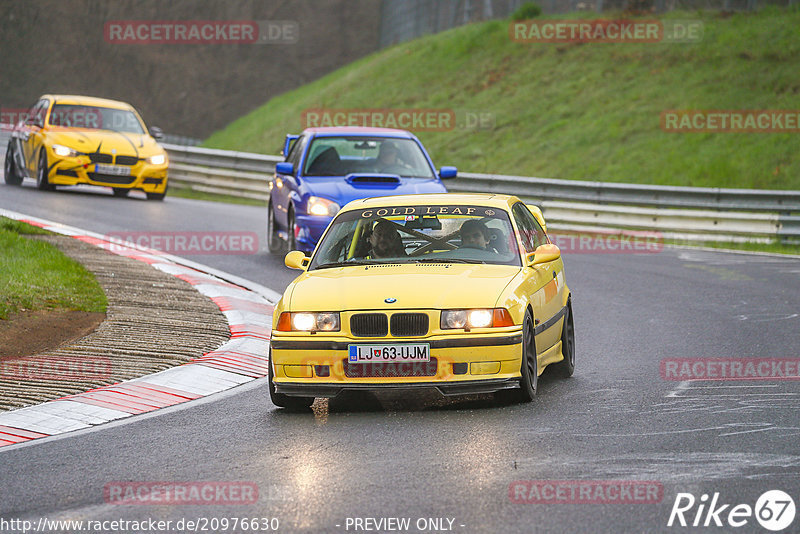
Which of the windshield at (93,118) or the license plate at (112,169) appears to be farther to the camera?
the windshield at (93,118)

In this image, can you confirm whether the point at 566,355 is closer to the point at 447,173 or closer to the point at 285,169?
the point at 447,173

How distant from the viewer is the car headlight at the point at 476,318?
8016 millimetres

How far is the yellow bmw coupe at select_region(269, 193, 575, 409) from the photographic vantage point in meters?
7.95

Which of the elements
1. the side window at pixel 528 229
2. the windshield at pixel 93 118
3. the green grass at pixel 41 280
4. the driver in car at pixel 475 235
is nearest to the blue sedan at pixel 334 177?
the green grass at pixel 41 280

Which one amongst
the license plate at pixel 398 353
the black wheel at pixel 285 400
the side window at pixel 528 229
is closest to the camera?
the license plate at pixel 398 353

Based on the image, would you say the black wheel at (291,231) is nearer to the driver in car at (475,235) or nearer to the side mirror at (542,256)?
the driver in car at (475,235)

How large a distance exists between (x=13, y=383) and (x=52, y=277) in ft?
14.6

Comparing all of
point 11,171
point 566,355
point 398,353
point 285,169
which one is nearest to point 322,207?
point 285,169

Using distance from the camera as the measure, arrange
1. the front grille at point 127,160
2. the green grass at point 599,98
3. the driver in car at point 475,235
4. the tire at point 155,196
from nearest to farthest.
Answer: the driver in car at point 475,235
the front grille at point 127,160
the tire at point 155,196
the green grass at point 599,98

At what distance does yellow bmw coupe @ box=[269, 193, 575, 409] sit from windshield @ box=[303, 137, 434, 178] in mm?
6975

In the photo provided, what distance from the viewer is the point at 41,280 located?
42.7 ft

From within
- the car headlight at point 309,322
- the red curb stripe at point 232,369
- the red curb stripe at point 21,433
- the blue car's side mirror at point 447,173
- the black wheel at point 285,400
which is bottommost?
the red curb stripe at point 232,369

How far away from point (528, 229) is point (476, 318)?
2.00m

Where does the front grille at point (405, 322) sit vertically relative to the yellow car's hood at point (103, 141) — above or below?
below
